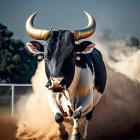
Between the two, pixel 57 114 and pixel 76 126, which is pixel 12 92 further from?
pixel 76 126

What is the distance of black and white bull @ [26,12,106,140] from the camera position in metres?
5.82

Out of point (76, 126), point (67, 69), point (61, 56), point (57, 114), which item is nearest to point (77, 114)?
point (76, 126)

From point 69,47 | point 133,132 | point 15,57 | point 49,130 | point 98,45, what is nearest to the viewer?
point 69,47

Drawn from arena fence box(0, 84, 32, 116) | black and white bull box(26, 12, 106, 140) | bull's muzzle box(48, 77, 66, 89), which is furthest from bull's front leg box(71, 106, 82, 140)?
arena fence box(0, 84, 32, 116)

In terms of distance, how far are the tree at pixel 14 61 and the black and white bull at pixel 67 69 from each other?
38.6 metres

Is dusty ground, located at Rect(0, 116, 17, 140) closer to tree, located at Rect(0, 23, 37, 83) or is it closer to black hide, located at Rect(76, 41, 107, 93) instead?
black hide, located at Rect(76, 41, 107, 93)

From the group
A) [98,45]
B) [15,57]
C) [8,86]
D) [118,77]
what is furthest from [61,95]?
[15,57]

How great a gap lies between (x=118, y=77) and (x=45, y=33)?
5.19m

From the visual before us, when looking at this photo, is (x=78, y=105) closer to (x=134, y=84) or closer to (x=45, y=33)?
(x=45, y=33)

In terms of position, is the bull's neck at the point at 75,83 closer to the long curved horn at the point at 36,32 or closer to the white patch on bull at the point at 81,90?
the white patch on bull at the point at 81,90

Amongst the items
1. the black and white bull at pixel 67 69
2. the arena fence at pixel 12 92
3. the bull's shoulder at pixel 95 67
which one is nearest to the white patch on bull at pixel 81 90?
the black and white bull at pixel 67 69

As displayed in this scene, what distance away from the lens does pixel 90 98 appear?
667 centimetres

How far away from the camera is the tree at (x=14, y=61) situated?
44844 mm

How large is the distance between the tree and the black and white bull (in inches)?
1519
